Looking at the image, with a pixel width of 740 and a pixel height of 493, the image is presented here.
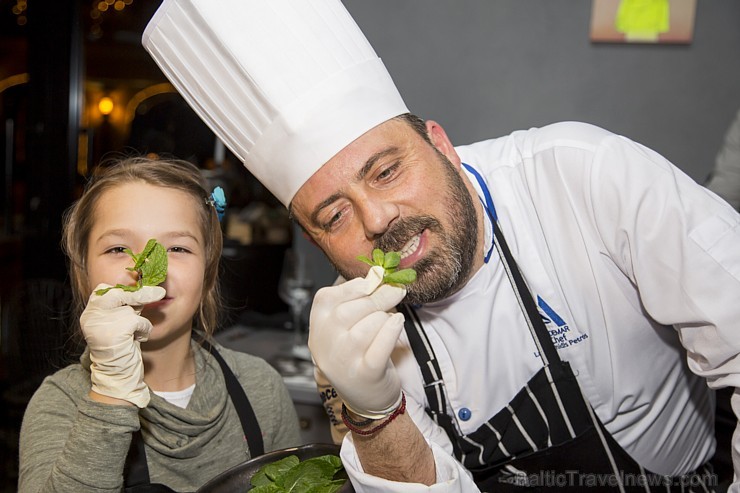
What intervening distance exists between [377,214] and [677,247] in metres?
0.53

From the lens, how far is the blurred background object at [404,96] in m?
2.61

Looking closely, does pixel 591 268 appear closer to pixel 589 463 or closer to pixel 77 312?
pixel 589 463

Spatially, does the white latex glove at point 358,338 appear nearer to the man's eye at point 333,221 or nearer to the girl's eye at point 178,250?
the man's eye at point 333,221

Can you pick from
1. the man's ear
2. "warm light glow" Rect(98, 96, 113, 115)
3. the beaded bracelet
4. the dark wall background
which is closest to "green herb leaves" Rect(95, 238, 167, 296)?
the beaded bracelet

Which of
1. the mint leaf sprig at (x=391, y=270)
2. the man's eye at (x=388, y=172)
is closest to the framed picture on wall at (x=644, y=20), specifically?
the man's eye at (x=388, y=172)

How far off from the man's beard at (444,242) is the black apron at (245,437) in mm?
370

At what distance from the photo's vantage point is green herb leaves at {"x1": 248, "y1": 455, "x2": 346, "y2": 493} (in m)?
1.09

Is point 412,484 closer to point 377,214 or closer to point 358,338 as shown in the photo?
point 358,338

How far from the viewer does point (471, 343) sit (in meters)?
1.50

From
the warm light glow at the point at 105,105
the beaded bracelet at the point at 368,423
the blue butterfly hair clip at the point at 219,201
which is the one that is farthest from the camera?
the warm light glow at the point at 105,105

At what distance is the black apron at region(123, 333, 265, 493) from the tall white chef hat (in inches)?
16.6

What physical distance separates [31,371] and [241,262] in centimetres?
111

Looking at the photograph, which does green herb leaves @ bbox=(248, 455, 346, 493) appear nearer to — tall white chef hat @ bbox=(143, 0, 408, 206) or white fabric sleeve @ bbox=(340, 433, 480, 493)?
white fabric sleeve @ bbox=(340, 433, 480, 493)

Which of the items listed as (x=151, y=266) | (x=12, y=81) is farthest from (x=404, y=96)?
(x=12, y=81)
